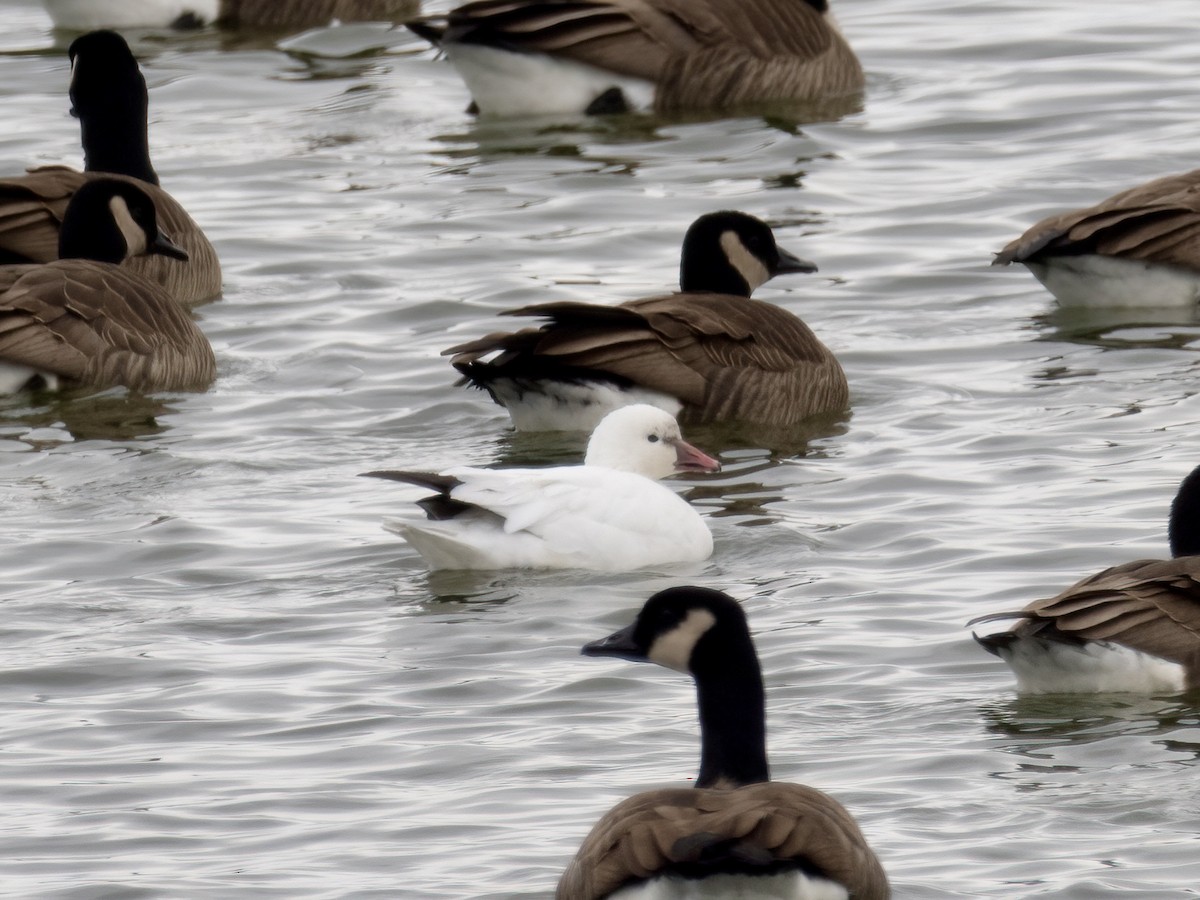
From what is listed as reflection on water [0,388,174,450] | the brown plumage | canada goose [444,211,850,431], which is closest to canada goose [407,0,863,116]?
the brown plumage

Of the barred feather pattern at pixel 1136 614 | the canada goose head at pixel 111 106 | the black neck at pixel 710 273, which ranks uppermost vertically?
the canada goose head at pixel 111 106

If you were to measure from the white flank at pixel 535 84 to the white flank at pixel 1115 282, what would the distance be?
205 inches

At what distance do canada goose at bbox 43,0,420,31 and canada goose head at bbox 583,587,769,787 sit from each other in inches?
563

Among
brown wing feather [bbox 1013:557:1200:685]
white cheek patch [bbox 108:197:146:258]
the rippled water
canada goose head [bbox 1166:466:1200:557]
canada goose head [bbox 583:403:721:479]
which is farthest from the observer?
white cheek patch [bbox 108:197:146:258]

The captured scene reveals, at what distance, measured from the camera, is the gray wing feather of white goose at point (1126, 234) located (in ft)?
42.5

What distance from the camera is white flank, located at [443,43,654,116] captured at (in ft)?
57.8

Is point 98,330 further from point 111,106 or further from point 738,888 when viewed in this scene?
point 738,888

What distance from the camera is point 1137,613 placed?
8.01 meters

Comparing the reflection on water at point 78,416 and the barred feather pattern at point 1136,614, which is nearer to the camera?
the barred feather pattern at point 1136,614

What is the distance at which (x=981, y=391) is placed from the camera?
12203 millimetres

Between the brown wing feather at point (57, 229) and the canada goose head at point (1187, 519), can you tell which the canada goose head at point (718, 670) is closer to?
the canada goose head at point (1187, 519)

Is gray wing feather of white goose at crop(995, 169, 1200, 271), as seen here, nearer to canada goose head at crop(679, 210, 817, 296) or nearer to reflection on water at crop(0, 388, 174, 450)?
canada goose head at crop(679, 210, 817, 296)

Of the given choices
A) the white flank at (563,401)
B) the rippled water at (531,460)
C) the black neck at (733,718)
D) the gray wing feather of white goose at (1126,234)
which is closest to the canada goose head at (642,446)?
the rippled water at (531,460)

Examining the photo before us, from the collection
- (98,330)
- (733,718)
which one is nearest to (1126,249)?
(98,330)
